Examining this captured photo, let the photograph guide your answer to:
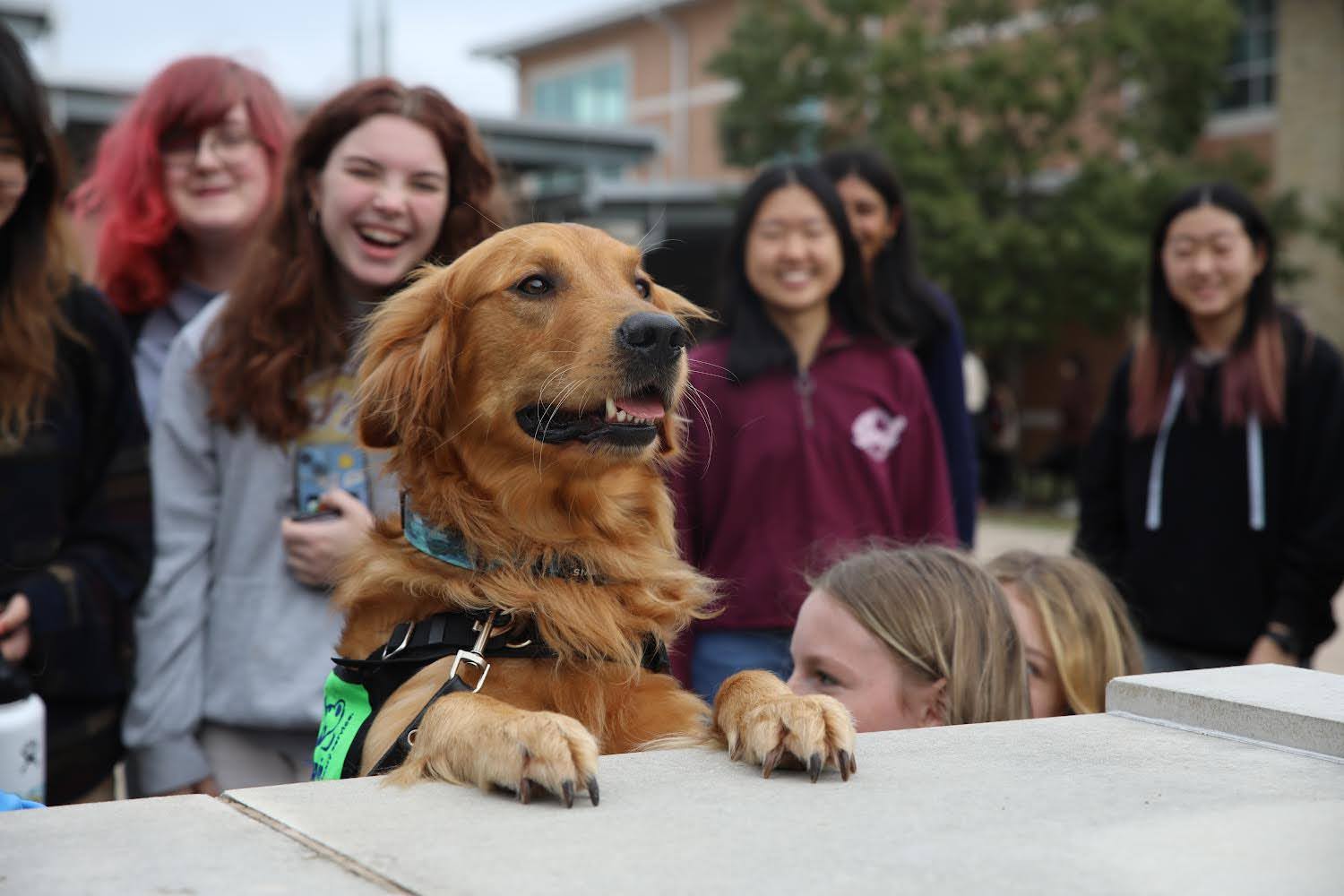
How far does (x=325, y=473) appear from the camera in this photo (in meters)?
3.22

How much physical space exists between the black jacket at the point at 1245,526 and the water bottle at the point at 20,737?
320cm

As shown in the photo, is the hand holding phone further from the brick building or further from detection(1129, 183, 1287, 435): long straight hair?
the brick building

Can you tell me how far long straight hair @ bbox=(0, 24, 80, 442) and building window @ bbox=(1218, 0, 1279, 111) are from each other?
922 inches

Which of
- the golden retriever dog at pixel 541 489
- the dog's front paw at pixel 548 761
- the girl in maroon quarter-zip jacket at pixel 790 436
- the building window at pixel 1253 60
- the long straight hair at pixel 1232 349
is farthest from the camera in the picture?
the building window at pixel 1253 60

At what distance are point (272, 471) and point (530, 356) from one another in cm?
81

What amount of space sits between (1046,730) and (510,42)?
36.6 m

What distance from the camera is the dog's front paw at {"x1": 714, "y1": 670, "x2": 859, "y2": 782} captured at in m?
2.06

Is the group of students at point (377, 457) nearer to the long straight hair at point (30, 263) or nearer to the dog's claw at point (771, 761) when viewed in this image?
the long straight hair at point (30, 263)

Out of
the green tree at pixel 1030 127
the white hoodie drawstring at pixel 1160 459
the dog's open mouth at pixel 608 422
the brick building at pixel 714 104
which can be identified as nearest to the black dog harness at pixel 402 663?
the dog's open mouth at pixel 608 422

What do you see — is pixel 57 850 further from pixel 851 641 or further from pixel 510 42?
pixel 510 42

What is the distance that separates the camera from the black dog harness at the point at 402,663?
2426 mm

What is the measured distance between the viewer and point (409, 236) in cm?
329

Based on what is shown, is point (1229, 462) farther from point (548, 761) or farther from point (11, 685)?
point (11, 685)

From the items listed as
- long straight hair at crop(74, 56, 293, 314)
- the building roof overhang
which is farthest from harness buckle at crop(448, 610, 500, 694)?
the building roof overhang
